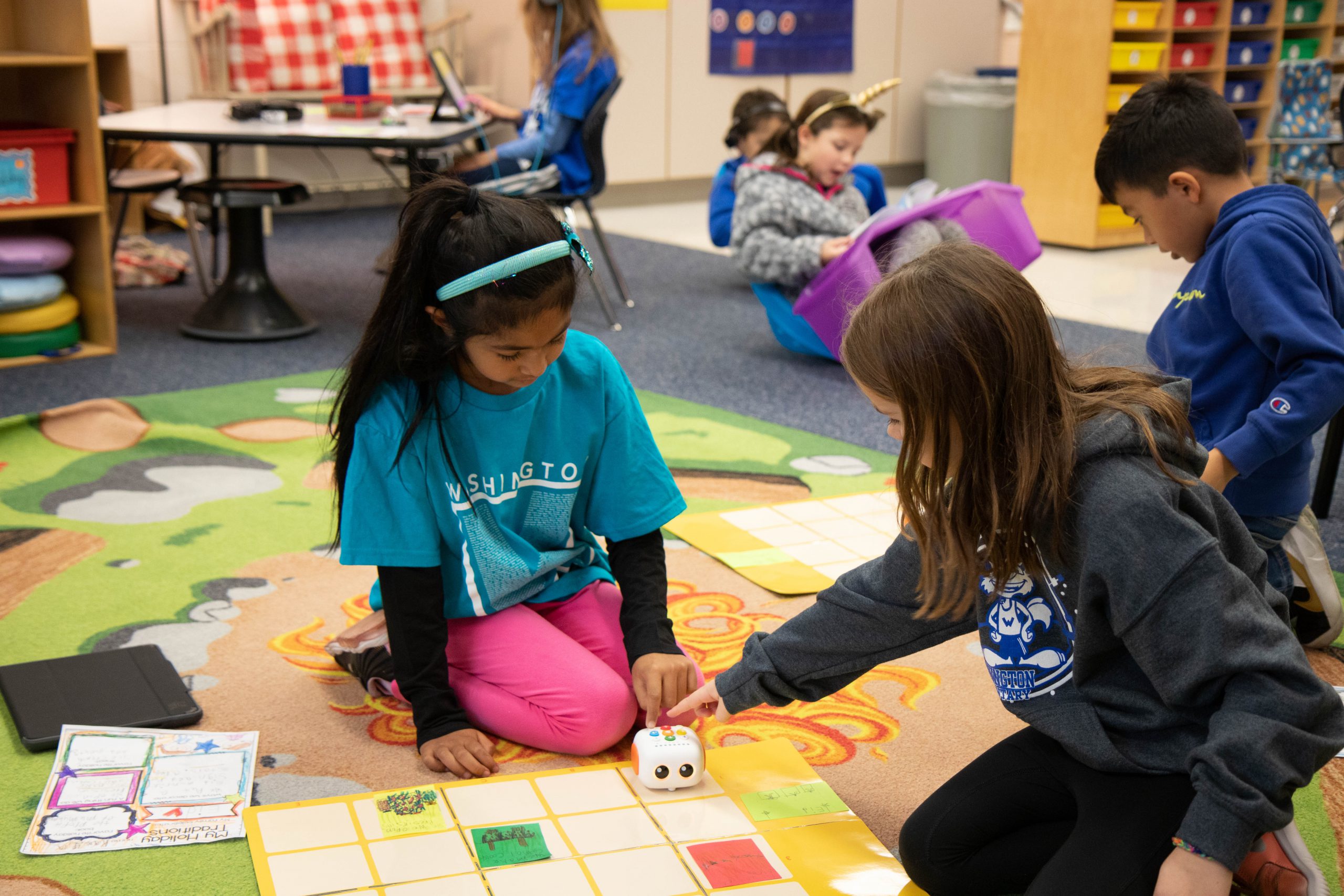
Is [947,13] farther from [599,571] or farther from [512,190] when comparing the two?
[599,571]

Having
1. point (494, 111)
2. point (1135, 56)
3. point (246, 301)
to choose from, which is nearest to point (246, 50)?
point (494, 111)

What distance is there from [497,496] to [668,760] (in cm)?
34

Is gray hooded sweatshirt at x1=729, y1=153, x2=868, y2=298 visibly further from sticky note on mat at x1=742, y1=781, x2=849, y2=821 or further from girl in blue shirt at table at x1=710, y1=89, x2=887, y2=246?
sticky note on mat at x1=742, y1=781, x2=849, y2=821

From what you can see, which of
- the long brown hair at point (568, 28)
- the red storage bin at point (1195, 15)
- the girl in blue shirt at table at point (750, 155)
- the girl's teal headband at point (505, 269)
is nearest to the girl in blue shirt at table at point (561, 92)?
the long brown hair at point (568, 28)

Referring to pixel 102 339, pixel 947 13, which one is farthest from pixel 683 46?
pixel 102 339

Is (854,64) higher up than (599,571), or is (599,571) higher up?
(854,64)

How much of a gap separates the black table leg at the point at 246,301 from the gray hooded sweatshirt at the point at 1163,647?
2614mm

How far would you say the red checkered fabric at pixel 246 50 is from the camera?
4.82m

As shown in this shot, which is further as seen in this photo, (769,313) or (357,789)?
(769,313)

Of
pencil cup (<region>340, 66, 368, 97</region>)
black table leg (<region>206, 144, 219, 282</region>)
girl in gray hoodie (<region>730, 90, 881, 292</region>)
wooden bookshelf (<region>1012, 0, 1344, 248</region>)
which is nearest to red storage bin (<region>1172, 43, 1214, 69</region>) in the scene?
wooden bookshelf (<region>1012, 0, 1344, 248</region>)

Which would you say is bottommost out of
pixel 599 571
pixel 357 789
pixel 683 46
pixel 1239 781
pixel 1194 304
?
pixel 357 789

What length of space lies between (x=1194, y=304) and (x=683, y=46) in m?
4.44

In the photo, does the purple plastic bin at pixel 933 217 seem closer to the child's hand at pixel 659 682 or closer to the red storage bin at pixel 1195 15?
the child's hand at pixel 659 682

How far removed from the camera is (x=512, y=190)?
3.41 meters
